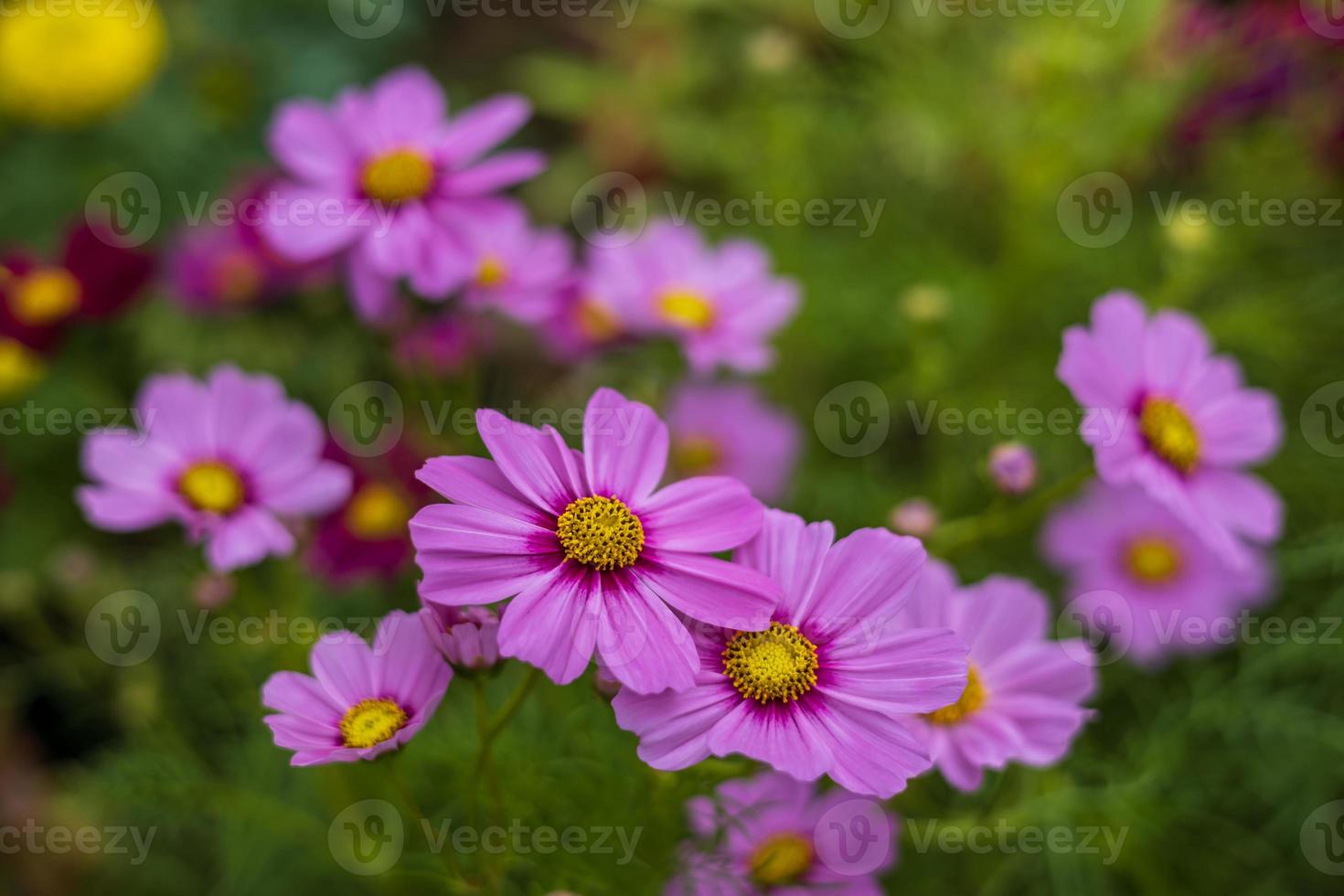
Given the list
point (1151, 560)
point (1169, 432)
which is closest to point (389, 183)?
point (1169, 432)

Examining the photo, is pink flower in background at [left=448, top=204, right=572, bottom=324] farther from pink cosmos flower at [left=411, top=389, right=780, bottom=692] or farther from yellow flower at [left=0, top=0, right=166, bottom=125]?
yellow flower at [left=0, top=0, right=166, bottom=125]

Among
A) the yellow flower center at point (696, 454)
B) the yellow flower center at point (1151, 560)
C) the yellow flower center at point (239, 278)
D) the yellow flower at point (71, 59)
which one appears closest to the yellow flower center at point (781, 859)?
the yellow flower center at point (696, 454)

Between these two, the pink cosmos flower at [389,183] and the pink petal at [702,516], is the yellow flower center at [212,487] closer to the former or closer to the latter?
the pink cosmos flower at [389,183]

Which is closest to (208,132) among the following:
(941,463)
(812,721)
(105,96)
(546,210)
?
(105,96)

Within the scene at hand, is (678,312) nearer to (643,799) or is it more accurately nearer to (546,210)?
(643,799)

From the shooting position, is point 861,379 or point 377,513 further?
point 861,379

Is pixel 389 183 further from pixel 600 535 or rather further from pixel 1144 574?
pixel 1144 574
